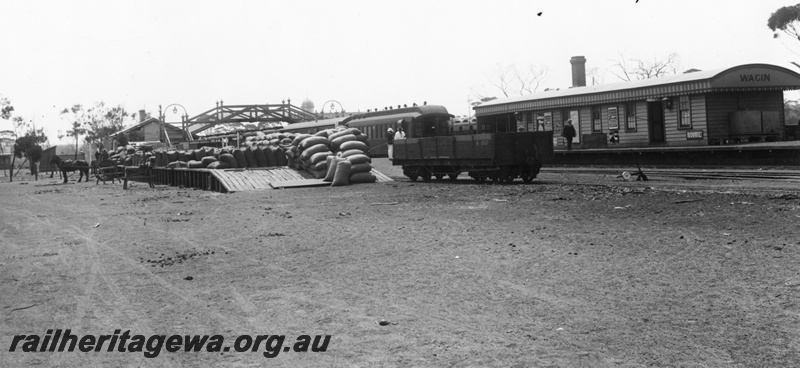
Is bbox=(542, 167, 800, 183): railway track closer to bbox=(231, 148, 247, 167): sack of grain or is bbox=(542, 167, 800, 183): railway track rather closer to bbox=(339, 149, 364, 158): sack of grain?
bbox=(339, 149, 364, 158): sack of grain

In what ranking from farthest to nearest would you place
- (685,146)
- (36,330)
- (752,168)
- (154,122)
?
1. (154,122)
2. (685,146)
3. (752,168)
4. (36,330)

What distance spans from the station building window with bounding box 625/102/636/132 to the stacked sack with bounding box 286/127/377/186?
10.1 metres

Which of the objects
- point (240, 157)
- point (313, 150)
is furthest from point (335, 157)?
point (240, 157)

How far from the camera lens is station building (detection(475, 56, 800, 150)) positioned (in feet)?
87.5

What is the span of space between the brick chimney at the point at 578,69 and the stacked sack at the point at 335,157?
2337 cm

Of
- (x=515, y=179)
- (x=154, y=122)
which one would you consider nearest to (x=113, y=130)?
(x=154, y=122)

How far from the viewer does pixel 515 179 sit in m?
24.5

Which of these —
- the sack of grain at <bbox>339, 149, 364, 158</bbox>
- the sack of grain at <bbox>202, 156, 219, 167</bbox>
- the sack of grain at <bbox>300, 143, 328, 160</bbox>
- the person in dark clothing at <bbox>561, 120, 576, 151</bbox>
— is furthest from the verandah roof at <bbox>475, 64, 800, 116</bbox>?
the sack of grain at <bbox>202, 156, 219, 167</bbox>

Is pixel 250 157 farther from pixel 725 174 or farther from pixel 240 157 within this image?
pixel 725 174

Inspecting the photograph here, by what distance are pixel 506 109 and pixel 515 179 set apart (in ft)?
40.0

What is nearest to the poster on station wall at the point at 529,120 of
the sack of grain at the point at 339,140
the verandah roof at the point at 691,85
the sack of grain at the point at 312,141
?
the verandah roof at the point at 691,85

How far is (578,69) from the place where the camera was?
48406 millimetres

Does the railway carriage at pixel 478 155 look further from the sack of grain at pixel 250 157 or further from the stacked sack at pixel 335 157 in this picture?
the sack of grain at pixel 250 157

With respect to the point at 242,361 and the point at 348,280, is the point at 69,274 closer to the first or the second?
the point at 348,280
